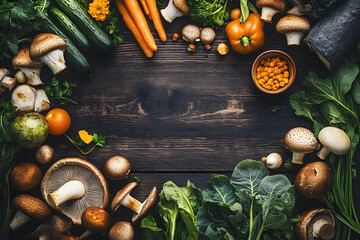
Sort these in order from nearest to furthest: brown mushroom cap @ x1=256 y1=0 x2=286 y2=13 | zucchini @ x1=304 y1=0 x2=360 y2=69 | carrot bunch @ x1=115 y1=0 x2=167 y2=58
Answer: zucchini @ x1=304 y1=0 x2=360 y2=69, brown mushroom cap @ x1=256 y1=0 x2=286 y2=13, carrot bunch @ x1=115 y1=0 x2=167 y2=58

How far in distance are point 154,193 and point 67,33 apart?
1049mm

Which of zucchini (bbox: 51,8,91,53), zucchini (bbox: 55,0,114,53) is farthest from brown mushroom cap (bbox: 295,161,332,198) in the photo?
zucchini (bbox: 51,8,91,53)

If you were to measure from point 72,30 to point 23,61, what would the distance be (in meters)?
0.32

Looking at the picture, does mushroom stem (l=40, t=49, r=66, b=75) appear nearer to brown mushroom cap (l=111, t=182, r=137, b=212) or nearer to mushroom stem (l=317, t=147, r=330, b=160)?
brown mushroom cap (l=111, t=182, r=137, b=212)

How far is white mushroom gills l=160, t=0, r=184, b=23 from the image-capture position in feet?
7.00

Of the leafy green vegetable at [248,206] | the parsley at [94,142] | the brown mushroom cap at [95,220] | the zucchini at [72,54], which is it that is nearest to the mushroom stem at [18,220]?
the brown mushroom cap at [95,220]

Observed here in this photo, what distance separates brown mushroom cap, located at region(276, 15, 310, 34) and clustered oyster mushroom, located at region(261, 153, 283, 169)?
711 millimetres

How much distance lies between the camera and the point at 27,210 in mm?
2033

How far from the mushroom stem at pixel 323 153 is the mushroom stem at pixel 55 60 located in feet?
5.00

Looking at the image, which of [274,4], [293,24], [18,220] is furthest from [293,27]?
[18,220]

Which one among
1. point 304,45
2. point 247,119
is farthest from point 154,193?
point 304,45

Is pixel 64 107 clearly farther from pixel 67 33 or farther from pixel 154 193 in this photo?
pixel 154 193

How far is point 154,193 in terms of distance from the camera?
208 centimetres

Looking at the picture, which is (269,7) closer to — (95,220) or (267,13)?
(267,13)
